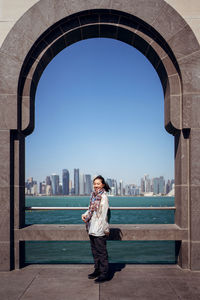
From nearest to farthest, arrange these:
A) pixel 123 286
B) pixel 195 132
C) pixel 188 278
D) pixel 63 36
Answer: pixel 123 286 → pixel 188 278 → pixel 195 132 → pixel 63 36

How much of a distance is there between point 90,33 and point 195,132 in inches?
130

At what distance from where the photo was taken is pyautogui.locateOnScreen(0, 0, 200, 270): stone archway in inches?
254

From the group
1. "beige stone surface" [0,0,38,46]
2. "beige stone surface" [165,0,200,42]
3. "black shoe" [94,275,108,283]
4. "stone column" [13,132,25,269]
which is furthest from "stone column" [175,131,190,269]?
"beige stone surface" [0,0,38,46]

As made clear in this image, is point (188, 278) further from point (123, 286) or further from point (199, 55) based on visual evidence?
point (199, 55)

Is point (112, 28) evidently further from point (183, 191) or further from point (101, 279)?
point (101, 279)

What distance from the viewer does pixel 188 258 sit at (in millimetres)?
6473

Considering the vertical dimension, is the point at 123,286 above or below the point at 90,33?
below

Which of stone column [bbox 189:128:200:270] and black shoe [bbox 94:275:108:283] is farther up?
stone column [bbox 189:128:200:270]

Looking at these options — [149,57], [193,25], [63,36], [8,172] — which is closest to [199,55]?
[193,25]

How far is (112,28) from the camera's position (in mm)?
7004

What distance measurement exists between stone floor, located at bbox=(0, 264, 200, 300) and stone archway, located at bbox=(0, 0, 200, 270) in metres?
0.53

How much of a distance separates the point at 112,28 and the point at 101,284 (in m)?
5.36

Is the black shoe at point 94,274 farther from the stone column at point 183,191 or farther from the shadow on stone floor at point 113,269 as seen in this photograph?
the stone column at point 183,191

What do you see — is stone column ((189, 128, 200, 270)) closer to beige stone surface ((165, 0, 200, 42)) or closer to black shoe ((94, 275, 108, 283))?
black shoe ((94, 275, 108, 283))
